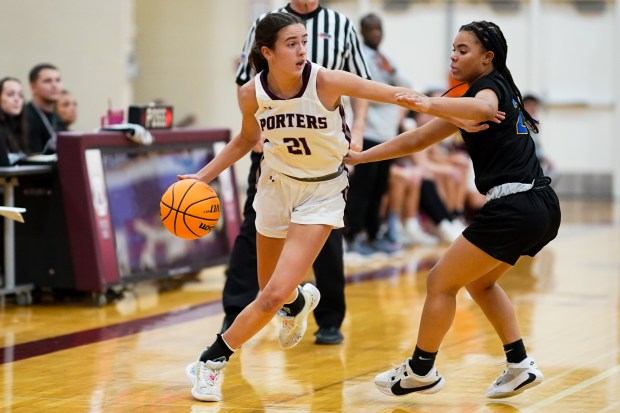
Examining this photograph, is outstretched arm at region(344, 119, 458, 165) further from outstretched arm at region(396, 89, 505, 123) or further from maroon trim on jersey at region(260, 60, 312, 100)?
maroon trim on jersey at region(260, 60, 312, 100)

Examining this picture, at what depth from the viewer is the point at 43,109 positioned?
977cm

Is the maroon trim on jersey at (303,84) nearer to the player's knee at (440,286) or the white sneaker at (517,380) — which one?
the player's knee at (440,286)

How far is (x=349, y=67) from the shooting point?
7164 mm

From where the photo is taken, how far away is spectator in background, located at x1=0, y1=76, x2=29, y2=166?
29.6 ft

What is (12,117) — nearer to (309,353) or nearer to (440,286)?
(309,353)

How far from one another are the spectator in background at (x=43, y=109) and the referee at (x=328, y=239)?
2.99 meters

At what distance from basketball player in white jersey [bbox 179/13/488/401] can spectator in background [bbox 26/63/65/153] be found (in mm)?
4269

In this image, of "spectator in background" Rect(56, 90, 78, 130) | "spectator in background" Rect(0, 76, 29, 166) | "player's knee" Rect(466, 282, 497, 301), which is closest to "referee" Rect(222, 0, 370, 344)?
"player's knee" Rect(466, 282, 497, 301)

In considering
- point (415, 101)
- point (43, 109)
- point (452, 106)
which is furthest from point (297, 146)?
point (43, 109)

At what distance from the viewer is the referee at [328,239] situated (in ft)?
22.7

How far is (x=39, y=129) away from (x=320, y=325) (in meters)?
3.66

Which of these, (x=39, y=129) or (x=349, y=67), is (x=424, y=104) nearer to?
(x=349, y=67)

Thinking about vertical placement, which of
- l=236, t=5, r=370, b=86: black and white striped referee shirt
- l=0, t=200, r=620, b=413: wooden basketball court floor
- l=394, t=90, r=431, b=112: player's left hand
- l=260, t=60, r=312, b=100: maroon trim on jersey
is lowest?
l=0, t=200, r=620, b=413: wooden basketball court floor

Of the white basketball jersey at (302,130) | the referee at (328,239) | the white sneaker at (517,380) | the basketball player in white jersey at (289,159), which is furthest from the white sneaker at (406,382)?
the referee at (328,239)
